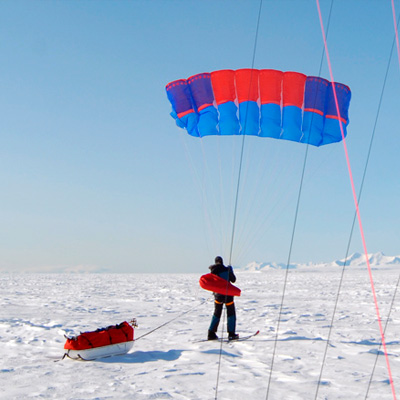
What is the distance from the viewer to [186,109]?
1004cm

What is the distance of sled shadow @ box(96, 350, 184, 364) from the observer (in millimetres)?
5348

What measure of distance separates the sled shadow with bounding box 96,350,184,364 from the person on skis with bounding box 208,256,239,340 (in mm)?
951

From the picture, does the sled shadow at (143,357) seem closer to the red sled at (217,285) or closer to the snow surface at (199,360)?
the snow surface at (199,360)

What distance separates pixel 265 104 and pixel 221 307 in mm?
4995

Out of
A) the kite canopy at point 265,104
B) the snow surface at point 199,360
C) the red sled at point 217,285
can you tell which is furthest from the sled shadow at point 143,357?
the kite canopy at point 265,104

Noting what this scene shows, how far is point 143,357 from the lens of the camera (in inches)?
219

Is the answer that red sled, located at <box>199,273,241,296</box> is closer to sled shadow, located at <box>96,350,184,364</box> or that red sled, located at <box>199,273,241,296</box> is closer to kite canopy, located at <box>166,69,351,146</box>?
sled shadow, located at <box>96,350,184,364</box>

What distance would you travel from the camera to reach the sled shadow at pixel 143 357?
5.35 m

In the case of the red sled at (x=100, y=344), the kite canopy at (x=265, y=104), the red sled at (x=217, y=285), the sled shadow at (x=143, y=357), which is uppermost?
the kite canopy at (x=265, y=104)

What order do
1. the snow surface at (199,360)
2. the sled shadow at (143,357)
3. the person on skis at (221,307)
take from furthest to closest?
the person on skis at (221,307) < the sled shadow at (143,357) < the snow surface at (199,360)

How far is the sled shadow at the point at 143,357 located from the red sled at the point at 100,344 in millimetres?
97

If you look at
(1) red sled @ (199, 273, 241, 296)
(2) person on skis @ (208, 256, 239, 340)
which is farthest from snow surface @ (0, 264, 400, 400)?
(1) red sled @ (199, 273, 241, 296)

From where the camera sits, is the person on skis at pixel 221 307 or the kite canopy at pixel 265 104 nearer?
the person on skis at pixel 221 307

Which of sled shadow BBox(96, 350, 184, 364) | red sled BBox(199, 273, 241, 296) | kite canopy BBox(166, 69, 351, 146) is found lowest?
sled shadow BBox(96, 350, 184, 364)
